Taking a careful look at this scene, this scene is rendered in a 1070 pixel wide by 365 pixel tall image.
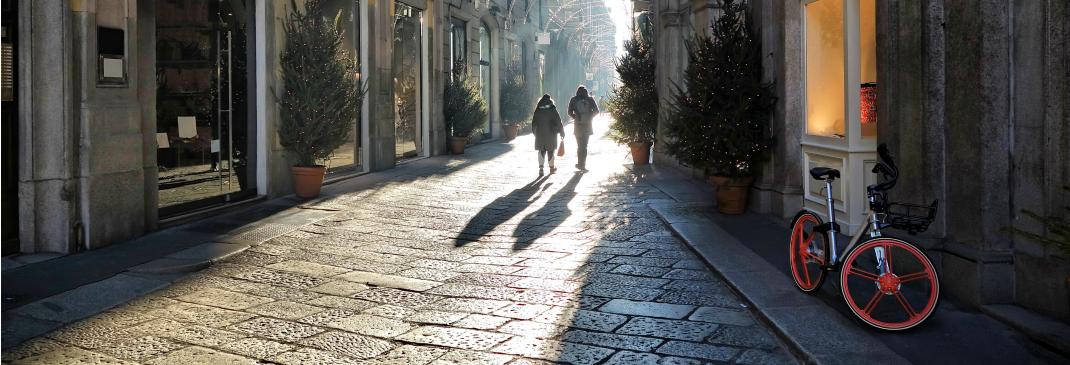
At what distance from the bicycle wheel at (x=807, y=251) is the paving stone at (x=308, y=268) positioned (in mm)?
3302

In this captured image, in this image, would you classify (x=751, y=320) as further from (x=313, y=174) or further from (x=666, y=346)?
(x=313, y=174)

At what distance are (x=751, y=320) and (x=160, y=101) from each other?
6581 millimetres

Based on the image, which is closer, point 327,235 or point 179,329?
point 179,329

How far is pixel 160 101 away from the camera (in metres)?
9.16

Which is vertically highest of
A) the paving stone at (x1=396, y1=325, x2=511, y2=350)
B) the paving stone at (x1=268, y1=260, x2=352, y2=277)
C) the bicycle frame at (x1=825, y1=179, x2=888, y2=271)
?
the bicycle frame at (x1=825, y1=179, x2=888, y2=271)

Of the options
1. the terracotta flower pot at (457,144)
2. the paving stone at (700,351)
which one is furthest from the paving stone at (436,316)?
the terracotta flower pot at (457,144)

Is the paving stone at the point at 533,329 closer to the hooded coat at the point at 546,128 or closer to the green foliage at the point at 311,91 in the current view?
the green foliage at the point at 311,91

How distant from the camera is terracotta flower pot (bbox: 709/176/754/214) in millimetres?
9844

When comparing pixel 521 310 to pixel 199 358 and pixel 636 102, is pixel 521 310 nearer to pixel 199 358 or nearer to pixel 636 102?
pixel 199 358

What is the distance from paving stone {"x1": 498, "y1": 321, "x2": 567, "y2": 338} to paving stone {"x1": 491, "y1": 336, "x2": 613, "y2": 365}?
4.4 inches

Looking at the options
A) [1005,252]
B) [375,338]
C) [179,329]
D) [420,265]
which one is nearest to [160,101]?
[420,265]

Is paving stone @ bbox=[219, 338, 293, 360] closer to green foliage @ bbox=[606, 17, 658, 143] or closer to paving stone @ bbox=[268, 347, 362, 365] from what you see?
paving stone @ bbox=[268, 347, 362, 365]

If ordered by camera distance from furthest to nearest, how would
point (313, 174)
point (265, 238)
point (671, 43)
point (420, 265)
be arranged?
point (671, 43) → point (313, 174) → point (265, 238) → point (420, 265)

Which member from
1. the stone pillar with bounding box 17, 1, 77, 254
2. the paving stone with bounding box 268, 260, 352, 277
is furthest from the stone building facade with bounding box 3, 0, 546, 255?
the paving stone with bounding box 268, 260, 352, 277
